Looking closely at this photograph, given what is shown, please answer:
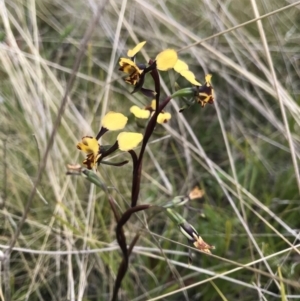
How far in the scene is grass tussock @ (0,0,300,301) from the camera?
71 centimetres

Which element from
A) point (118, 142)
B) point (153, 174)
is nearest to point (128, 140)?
point (118, 142)

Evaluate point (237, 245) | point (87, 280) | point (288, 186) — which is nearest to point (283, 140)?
point (288, 186)

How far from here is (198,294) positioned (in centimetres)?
73

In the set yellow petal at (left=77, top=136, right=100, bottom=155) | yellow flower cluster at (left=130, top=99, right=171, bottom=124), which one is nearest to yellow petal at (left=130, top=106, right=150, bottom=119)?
yellow flower cluster at (left=130, top=99, right=171, bottom=124)

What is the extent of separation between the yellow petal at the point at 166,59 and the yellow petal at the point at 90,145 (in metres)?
0.09

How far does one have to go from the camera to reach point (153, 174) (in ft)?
3.02

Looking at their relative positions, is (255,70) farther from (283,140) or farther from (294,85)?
(283,140)

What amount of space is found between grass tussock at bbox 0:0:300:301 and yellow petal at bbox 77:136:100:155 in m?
0.15

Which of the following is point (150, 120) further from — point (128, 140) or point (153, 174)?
point (153, 174)

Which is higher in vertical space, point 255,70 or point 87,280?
point 255,70

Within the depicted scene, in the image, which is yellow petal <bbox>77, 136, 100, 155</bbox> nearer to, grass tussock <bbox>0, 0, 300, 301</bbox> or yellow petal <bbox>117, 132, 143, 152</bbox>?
yellow petal <bbox>117, 132, 143, 152</bbox>

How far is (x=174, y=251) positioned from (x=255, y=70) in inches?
21.5

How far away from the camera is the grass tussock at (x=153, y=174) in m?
0.71

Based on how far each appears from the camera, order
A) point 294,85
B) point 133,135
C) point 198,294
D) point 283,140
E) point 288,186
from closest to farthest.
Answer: point 133,135, point 198,294, point 288,186, point 283,140, point 294,85
